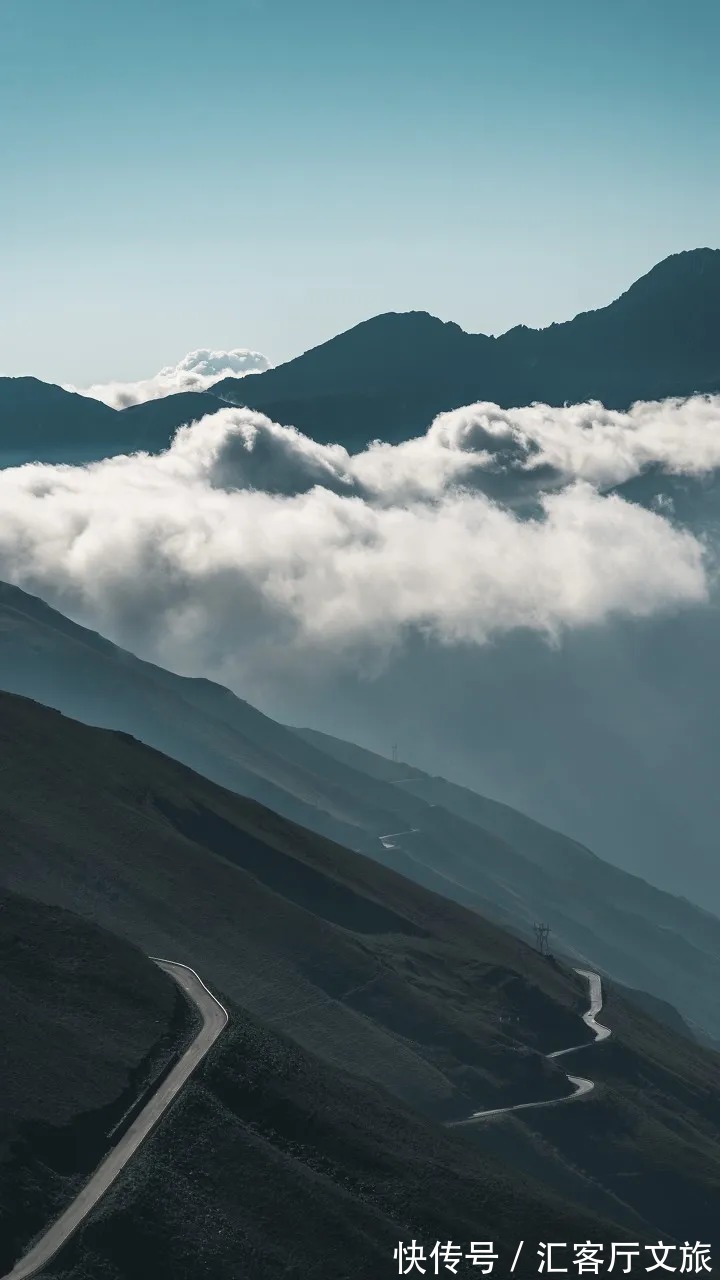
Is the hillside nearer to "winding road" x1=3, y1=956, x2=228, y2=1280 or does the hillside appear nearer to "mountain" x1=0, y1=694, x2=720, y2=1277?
"winding road" x1=3, y1=956, x2=228, y2=1280

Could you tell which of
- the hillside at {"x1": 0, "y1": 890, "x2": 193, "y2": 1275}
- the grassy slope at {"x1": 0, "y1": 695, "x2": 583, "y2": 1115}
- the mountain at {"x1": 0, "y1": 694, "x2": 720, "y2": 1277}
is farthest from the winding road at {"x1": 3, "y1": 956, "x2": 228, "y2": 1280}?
the grassy slope at {"x1": 0, "y1": 695, "x2": 583, "y2": 1115}

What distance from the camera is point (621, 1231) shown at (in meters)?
126

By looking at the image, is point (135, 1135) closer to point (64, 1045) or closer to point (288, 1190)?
point (64, 1045)

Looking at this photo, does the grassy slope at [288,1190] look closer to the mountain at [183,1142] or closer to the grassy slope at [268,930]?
the mountain at [183,1142]

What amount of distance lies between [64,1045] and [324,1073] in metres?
25.2

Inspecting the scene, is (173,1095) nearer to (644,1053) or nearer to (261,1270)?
(261,1270)

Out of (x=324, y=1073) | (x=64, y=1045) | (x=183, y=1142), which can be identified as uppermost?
(x=324, y=1073)

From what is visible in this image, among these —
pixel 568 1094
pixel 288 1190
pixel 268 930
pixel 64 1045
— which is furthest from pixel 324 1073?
pixel 568 1094

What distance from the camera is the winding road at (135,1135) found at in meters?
88.4

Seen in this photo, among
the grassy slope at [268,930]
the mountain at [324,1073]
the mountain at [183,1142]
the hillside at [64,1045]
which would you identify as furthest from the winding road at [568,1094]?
the hillside at [64,1045]

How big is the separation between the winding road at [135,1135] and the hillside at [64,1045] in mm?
925

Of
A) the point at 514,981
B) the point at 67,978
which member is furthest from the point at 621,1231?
the point at 514,981

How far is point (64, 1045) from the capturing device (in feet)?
365

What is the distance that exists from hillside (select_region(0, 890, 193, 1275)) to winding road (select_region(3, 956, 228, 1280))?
0.93m
